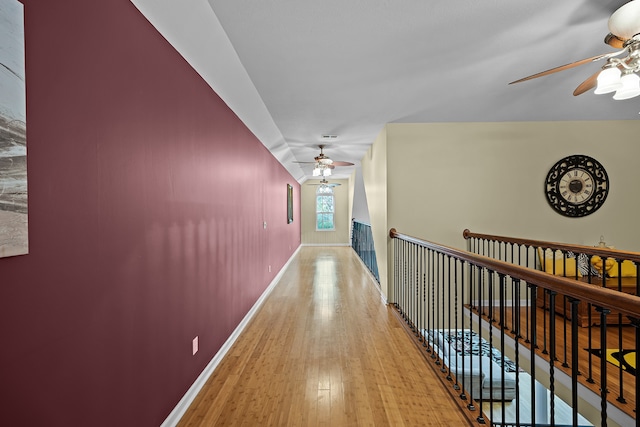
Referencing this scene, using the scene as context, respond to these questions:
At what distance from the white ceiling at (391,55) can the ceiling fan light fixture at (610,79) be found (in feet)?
1.59

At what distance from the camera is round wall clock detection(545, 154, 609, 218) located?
4348 millimetres

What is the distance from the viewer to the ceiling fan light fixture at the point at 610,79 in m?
1.80

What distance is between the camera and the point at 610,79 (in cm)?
181

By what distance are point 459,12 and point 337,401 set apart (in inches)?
103

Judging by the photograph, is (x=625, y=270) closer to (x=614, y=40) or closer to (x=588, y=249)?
(x=588, y=249)

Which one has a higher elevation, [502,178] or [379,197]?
[502,178]

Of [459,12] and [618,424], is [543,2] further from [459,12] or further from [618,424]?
[618,424]

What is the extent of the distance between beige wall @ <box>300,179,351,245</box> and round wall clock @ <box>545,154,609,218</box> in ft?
25.2

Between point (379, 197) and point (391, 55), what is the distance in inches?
108

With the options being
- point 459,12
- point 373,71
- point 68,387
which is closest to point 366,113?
point 373,71

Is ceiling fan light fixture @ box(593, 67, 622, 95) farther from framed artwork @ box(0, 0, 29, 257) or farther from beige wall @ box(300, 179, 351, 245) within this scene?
beige wall @ box(300, 179, 351, 245)

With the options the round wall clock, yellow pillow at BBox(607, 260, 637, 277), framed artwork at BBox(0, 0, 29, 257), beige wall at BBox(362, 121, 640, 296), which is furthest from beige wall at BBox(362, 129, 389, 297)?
framed artwork at BBox(0, 0, 29, 257)

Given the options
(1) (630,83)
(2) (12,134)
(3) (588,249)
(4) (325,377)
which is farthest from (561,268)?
(2) (12,134)

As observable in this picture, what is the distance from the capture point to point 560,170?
438cm
